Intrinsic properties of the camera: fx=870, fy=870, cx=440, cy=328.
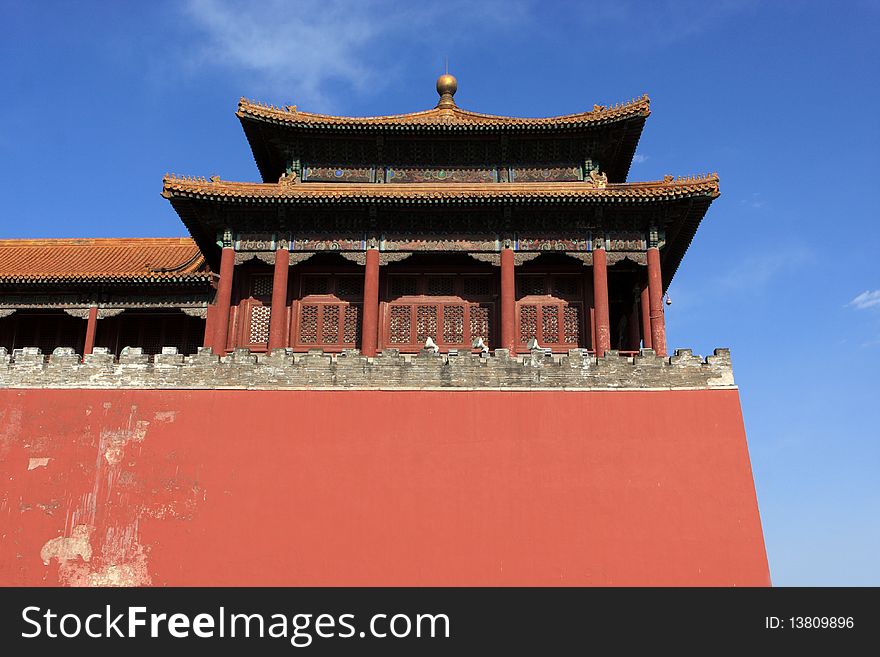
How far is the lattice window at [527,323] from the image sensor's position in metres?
16.5

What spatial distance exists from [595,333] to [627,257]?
152 cm

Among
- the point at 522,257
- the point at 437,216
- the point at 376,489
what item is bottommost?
the point at 376,489

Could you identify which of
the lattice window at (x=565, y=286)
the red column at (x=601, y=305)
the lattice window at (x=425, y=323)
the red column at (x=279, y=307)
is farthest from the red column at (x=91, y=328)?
the red column at (x=601, y=305)

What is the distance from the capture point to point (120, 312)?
1831 centimetres

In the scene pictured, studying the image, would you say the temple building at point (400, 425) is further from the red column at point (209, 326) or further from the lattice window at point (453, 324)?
the red column at point (209, 326)

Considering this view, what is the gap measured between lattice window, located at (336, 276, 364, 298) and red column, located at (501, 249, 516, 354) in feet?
9.39

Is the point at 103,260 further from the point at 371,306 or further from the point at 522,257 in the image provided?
the point at 522,257

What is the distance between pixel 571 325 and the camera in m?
16.6

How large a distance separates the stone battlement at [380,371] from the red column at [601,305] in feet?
7.71

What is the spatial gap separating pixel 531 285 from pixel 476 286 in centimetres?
108

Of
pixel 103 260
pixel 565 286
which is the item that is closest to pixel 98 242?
pixel 103 260
